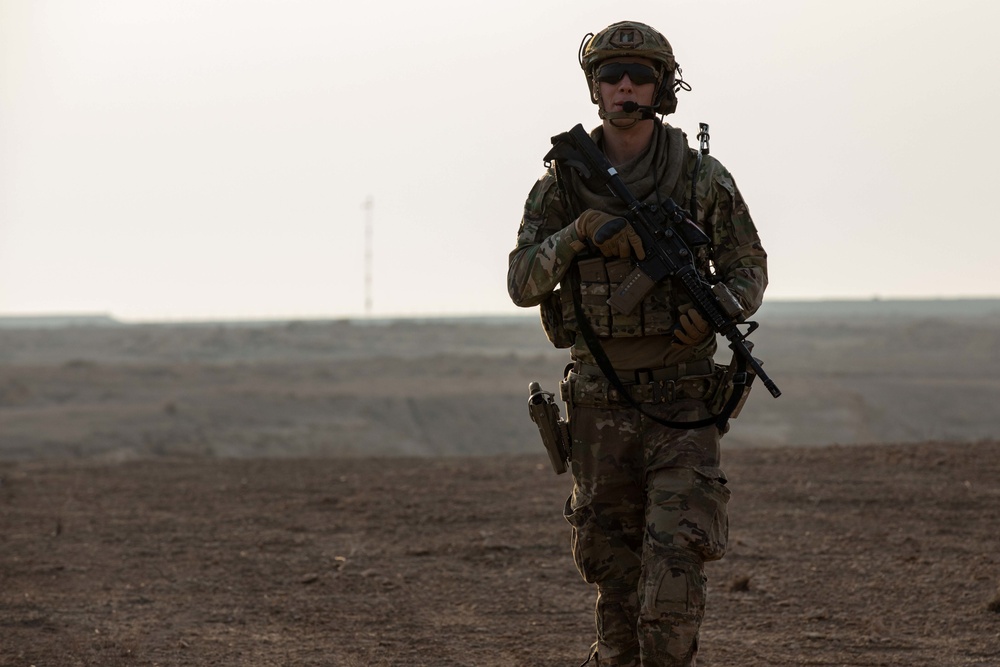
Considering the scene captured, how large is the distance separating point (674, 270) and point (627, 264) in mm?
196

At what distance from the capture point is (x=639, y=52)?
5016 mm

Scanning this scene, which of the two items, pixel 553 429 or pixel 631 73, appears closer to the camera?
pixel 631 73

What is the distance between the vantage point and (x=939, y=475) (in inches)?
426

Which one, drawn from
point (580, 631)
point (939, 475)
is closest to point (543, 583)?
point (580, 631)

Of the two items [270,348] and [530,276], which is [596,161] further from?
[270,348]

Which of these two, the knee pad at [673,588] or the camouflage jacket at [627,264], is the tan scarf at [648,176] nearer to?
the camouflage jacket at [627,264]

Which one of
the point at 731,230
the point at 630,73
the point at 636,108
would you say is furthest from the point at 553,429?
the point at 630,73

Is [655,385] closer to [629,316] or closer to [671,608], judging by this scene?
[629,316]

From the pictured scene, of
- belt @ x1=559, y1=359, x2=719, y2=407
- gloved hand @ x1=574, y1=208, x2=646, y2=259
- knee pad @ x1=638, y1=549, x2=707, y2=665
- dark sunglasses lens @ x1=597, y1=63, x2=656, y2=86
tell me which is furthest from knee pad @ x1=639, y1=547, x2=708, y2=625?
dark sunglasses lens @ x1=597, y1=63, x2=656, y2=86

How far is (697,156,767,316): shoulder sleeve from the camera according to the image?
198 inches

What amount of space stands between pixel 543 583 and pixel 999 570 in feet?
8.35

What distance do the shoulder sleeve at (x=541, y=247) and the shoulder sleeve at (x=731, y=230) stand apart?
21.2 inches

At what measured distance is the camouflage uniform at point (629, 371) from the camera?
4.91 meters

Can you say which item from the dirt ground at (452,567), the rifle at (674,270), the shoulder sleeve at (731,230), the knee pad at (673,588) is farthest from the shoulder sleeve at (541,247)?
the dirt ground at (452,567)
